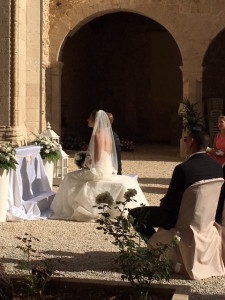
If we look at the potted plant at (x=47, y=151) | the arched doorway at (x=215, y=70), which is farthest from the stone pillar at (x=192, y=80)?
the potted plant at (x=47, y=151)

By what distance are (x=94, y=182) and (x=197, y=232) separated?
2.89m

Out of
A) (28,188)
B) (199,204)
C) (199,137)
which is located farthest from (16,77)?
(199,204)

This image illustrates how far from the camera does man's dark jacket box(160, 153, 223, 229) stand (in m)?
5.61

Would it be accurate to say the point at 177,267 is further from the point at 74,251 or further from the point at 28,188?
the point at 28,188

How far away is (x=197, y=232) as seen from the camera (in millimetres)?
5691

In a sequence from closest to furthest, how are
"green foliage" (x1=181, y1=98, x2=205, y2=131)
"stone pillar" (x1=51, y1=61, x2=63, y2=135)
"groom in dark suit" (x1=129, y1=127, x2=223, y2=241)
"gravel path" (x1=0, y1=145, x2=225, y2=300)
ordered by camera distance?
"gravel path" (x1=0, y1=145, x2=225, y2=300), "groom in dark suit" (x1=129, y1=127, x2=223, y2=241), "green foliage" (x1=181, y1=98, x2=205, y2=131), "stone pillar" (x1=51, y1=61, x2=63, y2=135)

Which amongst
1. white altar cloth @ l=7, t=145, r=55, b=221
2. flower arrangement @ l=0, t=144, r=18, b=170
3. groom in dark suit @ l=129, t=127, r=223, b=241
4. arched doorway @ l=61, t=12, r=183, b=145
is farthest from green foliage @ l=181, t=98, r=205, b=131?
groom in dark suit @ l=129, t=127, r=223, b=241

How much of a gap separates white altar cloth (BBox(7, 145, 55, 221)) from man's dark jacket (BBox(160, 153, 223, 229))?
2924 millimetres

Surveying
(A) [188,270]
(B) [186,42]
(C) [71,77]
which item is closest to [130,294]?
(A) [188,270]

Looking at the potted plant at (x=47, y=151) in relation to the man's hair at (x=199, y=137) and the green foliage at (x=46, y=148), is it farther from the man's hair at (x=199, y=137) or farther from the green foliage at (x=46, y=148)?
the man's hair at (x=199, y=137)

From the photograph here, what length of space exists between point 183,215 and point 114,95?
1619cm

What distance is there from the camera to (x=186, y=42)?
16.3 metres

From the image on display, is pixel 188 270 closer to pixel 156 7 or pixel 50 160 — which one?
pixel 50 160

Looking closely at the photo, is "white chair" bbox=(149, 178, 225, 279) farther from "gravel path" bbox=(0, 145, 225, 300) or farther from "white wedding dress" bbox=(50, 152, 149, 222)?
"white wedding dress" bbox=(50, 152, 149, 222)
